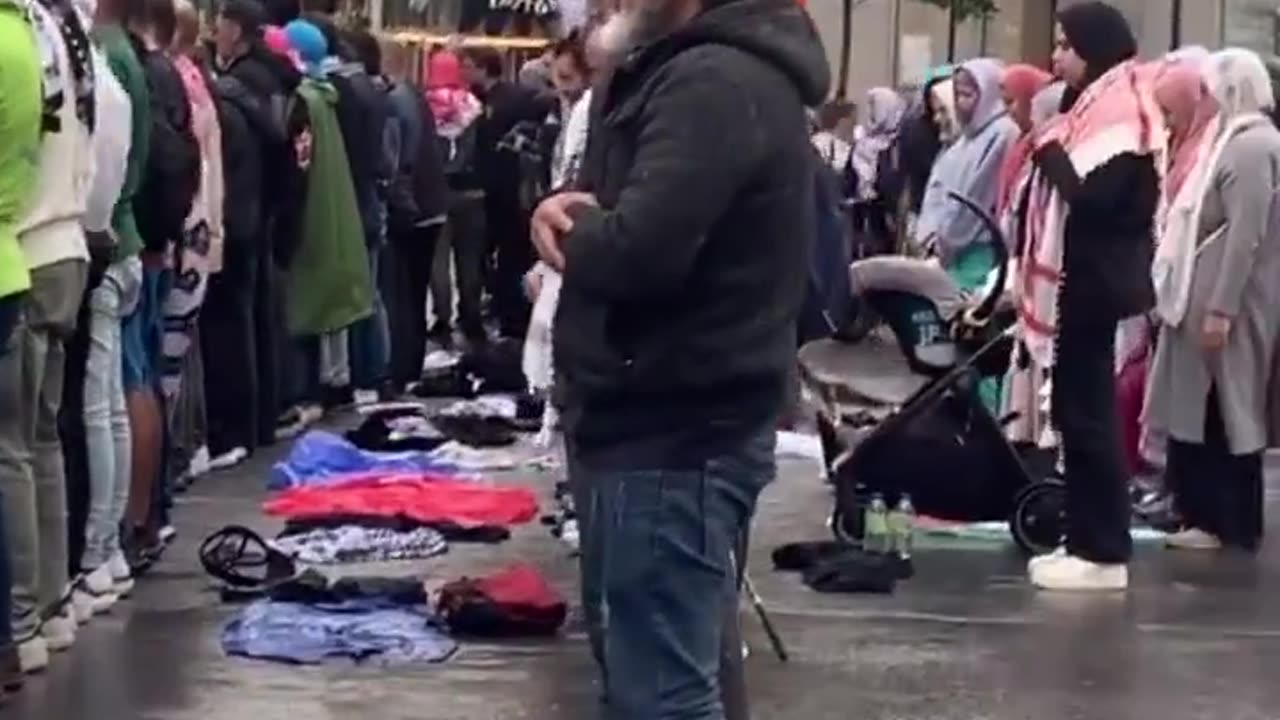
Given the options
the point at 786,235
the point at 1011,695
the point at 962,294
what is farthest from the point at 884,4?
the point at 786,235

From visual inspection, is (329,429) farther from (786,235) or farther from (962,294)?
(786,235)

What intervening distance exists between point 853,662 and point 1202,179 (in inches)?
128

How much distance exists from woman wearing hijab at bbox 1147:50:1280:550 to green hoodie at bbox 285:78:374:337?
450cm

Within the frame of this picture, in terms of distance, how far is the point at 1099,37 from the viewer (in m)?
11.0

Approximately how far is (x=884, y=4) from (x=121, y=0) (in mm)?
34331

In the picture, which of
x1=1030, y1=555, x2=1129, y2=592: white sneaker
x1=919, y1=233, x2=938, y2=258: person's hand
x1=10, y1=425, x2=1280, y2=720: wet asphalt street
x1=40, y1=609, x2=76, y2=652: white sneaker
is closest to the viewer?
x1=10, y1=425, x2=1280, y2=720: wet asphalt street

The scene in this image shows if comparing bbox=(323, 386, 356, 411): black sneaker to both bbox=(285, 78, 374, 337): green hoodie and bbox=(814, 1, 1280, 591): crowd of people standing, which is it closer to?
bbox=(285, 78, 374, 337): green hoodie

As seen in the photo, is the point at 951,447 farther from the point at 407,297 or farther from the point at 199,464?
the point at 407,297

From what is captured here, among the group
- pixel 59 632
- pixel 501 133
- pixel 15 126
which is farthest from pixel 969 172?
pixel 15 126

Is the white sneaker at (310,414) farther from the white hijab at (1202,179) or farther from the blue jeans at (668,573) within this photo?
the blue jeans at (668,573)

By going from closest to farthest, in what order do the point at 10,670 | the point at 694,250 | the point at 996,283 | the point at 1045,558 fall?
the point at 694,250
the point at 10,670
the point at 1045,558
the point at 996,283

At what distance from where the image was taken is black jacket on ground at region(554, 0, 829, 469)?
5.05m

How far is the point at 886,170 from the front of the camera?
76.0 feet

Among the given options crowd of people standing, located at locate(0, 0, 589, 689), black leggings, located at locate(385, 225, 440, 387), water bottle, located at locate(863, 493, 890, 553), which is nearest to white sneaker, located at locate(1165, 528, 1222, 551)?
water bottle, located at locate(863, 493, 890, 553)
